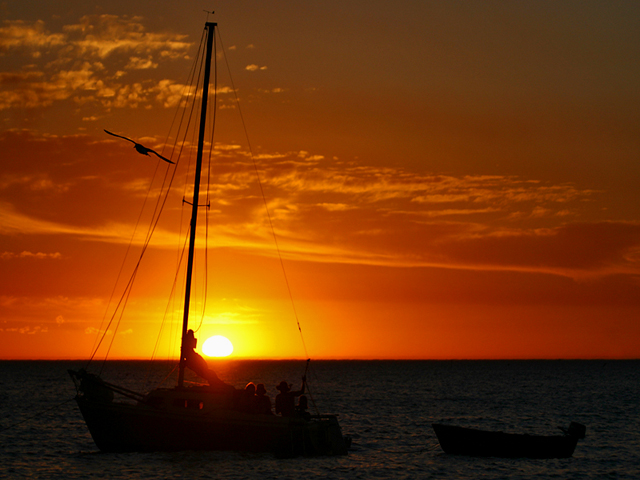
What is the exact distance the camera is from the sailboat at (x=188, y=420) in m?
30.9

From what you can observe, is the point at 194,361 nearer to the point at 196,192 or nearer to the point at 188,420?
the point at 188,420

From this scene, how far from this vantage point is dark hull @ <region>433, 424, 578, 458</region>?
120 ft

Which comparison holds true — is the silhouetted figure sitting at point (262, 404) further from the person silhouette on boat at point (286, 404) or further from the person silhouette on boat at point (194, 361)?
the person silhouette on boat at point (194, 361)

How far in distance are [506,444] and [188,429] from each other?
1615cm

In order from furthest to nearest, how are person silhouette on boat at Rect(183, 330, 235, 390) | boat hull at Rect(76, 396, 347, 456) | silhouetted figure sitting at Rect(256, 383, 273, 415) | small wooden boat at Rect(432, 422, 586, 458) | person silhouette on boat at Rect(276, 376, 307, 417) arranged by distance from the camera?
small wooden boat at Rect(432, 422, 586, 458) < person silhouette on boat at Rect(276, 376, 307, 417) < silhouetted figure sitting at Rect(256, 383, 273, 415) < person silhouette on boat at Rect(183, 330, 235, 390) < boat hull at Rect(76, 396, 347, 456)

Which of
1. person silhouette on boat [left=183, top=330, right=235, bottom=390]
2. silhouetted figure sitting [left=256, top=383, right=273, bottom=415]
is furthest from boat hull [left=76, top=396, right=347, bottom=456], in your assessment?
person silhouette on boat [left=183, top=330, right=235, bottom=390]

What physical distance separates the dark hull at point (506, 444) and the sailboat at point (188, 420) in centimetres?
970

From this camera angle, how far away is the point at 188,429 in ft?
101

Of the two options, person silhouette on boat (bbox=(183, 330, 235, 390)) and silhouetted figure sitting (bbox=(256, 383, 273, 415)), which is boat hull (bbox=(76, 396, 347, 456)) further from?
person silhouette on boat (bbox=(183, 330, 235, 390))

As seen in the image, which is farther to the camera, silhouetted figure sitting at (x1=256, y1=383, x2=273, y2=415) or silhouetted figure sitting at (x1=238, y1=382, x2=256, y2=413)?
→ silhouetted figure sitting at (x1=256, y1=383, x2=273, y2=415)

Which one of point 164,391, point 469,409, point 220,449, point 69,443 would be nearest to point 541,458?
point 220,449

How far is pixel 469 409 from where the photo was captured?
249 ft

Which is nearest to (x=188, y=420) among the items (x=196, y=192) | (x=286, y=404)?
(x=286, y=404)

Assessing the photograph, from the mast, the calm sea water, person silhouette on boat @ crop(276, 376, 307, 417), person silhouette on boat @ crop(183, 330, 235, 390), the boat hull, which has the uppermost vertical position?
the mast
